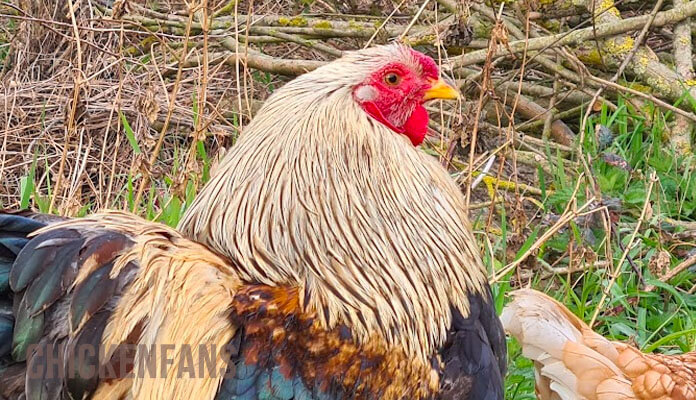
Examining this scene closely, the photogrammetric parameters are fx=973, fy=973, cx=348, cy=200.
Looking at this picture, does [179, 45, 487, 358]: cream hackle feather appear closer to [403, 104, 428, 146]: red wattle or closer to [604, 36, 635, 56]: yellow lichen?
[403, 104, 428, 146]: red wattle

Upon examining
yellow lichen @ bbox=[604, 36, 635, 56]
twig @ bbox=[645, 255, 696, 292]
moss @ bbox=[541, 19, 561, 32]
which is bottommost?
twig @ bbox=[645, 255, 696, 292]

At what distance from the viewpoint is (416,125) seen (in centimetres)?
311

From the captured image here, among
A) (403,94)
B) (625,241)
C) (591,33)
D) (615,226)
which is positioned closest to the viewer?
(403,94)

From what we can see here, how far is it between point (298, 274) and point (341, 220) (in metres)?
0.20

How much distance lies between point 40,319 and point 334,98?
1.05m

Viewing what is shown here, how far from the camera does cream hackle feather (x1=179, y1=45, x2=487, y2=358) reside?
9.07ft

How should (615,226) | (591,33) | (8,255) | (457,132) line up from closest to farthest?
(8,255) < (457,132) < (615,226) < (591,33)

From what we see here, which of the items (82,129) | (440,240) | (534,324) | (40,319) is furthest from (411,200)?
(82,129)

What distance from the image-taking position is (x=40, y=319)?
2.52 m

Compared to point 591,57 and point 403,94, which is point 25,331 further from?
point 591,57

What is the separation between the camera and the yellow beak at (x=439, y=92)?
3102 millimetres

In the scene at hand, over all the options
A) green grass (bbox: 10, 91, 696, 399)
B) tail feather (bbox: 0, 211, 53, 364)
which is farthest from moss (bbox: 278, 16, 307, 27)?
tail feather (bbox: 0, 211, 53, 364)

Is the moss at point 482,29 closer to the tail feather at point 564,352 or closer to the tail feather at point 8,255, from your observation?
the tail feather at point 564,352

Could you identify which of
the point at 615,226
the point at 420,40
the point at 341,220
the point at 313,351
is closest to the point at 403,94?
the point at 341,220
